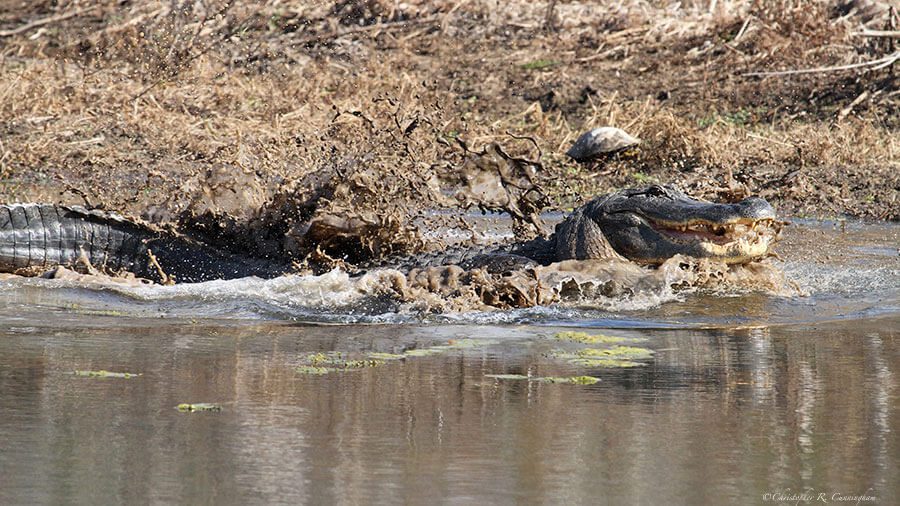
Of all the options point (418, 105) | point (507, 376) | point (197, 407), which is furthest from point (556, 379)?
point (418, 105)

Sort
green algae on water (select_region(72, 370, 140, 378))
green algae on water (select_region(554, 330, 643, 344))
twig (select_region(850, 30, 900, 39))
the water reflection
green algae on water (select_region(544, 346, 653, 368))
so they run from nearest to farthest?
the water reflection
green algae on water (select_region(72, 370, 140, 378))
green algae on water (select_region(544, 346, 653, 368))
green algae on water (select_region(554, 330, 643, 344))
twig (select_region(850, 30, 900, 39))

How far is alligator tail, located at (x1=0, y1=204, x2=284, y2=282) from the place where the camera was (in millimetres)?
7324

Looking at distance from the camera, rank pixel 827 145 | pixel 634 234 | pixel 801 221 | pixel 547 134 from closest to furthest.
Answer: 1. pixel 634 234
2. pixel 801 221
3. pixel 827 145
4. pixel 547 134

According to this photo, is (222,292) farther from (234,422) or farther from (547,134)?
(547,134)

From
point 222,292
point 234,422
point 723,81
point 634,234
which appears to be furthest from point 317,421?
point 723,81

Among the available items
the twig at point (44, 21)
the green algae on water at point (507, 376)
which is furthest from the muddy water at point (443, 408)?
the twig at point (44, 21)

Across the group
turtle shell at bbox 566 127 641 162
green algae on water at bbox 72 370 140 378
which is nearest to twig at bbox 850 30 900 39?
turtle shell at bbox 566 127 641 162

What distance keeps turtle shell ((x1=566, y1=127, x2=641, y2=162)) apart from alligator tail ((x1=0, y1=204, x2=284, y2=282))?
5.08m

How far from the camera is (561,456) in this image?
113 inches

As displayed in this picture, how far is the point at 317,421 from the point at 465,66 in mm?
12134

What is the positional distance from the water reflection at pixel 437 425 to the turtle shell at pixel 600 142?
22.9ft

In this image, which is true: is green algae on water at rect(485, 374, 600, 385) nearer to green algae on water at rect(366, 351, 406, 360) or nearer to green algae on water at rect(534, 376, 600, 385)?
green algae on water at rect(534, 376, 600, 385)

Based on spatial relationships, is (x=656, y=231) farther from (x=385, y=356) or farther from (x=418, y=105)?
(x=418, y=105)

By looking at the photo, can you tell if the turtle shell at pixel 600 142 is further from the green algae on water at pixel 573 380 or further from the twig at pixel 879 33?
the green algae on water at pixel 573 380
